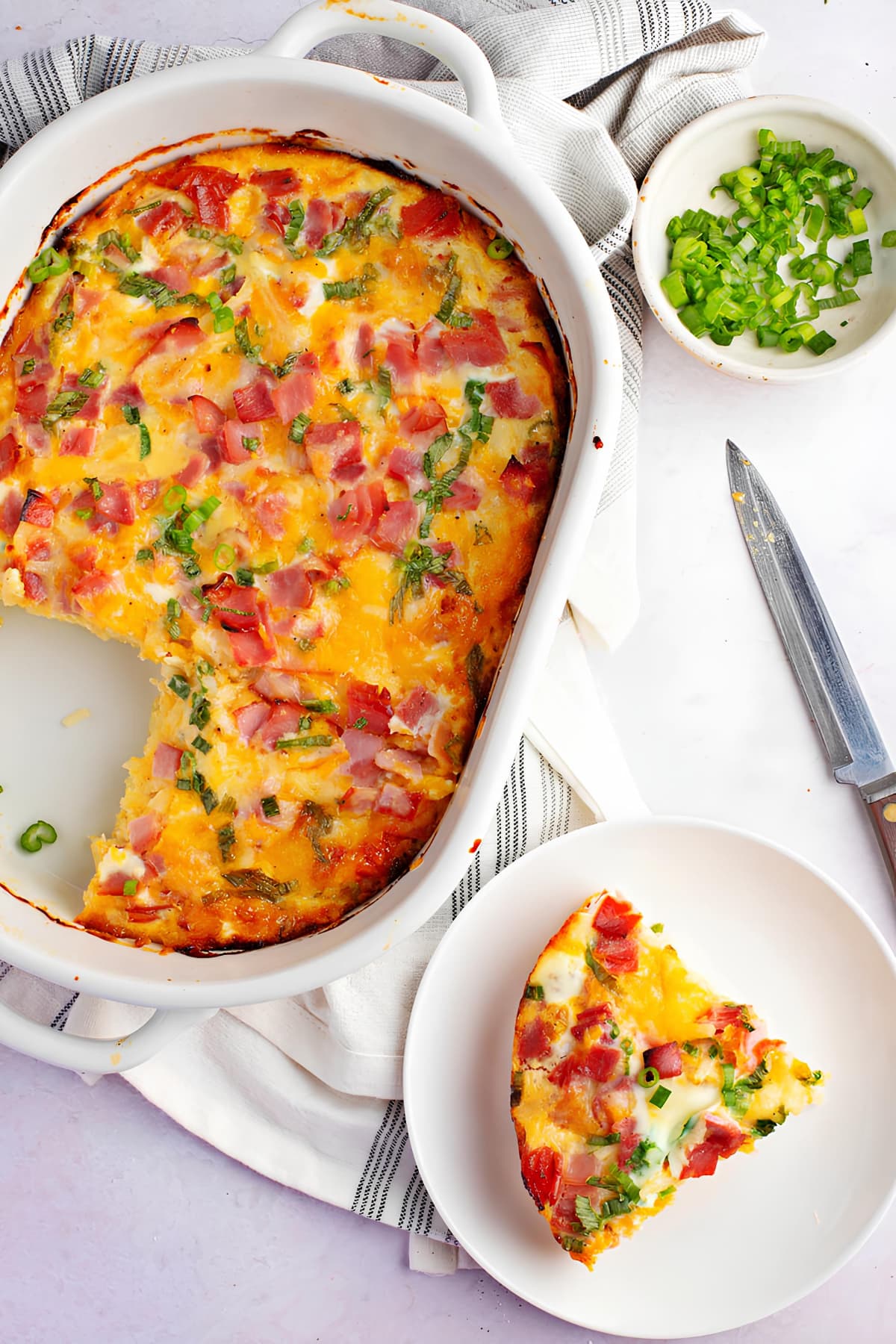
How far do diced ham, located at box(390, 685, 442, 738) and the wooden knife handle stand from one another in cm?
115

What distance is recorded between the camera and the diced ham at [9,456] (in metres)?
2.10

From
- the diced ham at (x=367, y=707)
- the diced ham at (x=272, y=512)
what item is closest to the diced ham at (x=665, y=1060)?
the diced ham at (x=367, y=707)

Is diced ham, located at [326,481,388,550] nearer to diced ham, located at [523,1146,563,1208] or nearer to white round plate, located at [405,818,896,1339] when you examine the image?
white round plate, located at [405,818,896,1339]

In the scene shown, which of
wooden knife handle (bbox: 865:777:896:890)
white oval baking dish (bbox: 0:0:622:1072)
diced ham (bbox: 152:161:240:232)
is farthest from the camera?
wooden knife handle (bbox: 865:777:896:890)

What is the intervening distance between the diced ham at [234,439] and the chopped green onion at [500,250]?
0.63 m

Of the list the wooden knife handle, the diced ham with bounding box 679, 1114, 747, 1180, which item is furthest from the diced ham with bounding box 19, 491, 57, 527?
the wooden knife handle

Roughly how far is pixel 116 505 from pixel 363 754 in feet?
2.31

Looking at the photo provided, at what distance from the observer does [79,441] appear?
82.0 inches

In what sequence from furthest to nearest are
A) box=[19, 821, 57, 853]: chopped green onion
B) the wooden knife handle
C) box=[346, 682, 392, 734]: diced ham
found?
the wooden knife handle, box=[19, 821, 57, 853]: chopped green onion, box=[346, 682, 392, 734]: diced ham

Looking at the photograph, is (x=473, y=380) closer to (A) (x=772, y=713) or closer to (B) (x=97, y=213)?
(B) (x=97, y=213)

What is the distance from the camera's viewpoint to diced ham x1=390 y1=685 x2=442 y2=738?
2.06 m

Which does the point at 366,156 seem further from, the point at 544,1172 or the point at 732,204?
the point at 544,1172

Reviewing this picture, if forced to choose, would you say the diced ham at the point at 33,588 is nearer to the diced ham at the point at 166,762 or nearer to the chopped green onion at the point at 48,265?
the diced ham at the point at 166,762

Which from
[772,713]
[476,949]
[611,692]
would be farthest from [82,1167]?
[772,713]
